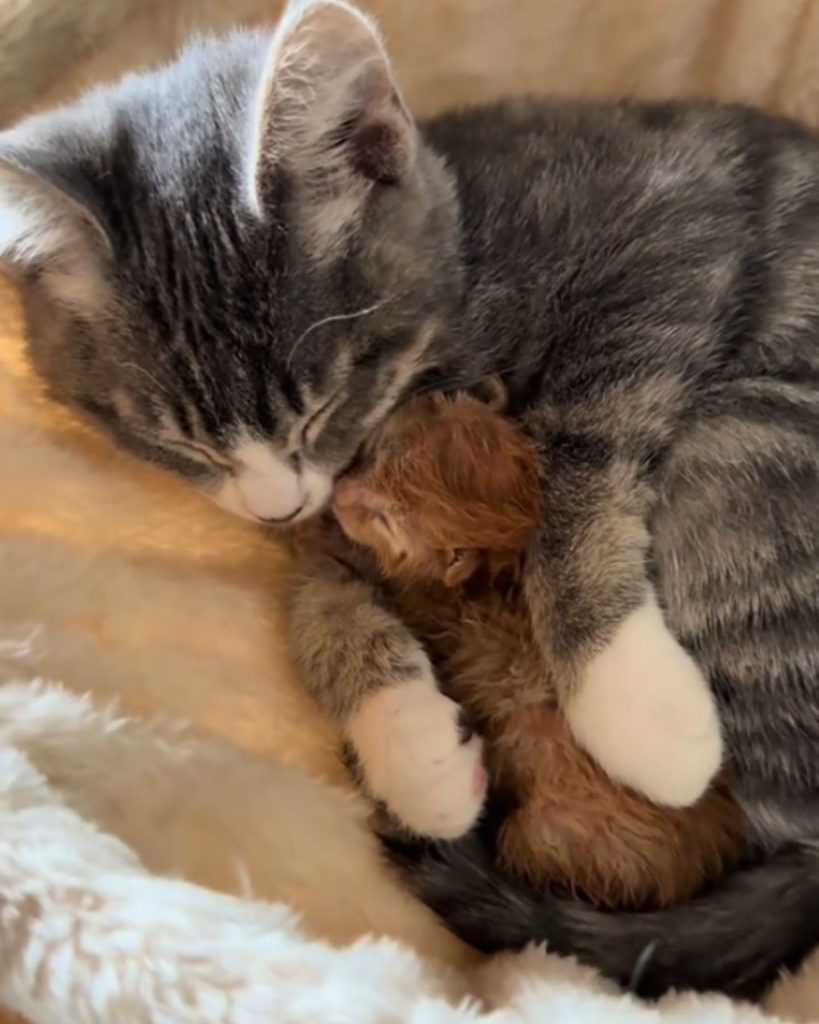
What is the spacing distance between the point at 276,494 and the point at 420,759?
0.23m

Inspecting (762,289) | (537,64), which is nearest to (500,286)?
(762,289)

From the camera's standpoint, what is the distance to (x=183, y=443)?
0.98 m

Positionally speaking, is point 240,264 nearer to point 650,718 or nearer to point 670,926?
point 650,718

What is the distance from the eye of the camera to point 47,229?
93cm

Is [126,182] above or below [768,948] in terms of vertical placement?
above

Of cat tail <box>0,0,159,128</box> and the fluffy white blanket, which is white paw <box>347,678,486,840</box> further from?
cat tail <box>0,0,159,128</box>

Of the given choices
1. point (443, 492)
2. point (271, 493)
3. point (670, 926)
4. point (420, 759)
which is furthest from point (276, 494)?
point (670, 926)

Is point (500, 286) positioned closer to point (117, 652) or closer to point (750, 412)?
point (750, 412)

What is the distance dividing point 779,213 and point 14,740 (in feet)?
2.50

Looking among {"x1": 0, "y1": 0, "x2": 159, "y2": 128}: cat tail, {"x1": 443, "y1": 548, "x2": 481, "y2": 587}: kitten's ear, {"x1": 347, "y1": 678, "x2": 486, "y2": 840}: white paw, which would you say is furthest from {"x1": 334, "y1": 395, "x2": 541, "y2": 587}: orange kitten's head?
{"x1": 0, "y1": 0, "x2": 159, "y2": 128}: cat tail

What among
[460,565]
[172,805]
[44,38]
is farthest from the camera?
[44,38]

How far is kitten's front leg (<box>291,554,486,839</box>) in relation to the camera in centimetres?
93

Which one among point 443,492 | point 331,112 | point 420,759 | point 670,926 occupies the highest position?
point 331,112

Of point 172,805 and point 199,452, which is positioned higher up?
point 199,452
